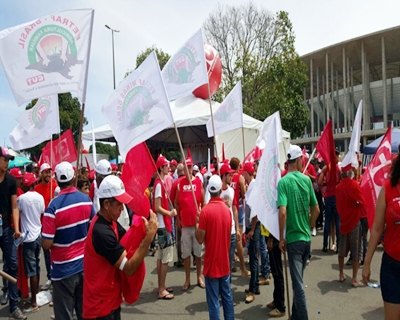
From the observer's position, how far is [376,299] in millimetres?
5555

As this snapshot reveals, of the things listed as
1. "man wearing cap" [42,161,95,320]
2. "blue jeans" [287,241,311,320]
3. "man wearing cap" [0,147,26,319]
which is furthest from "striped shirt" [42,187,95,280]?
"blue jeans" [287,241,311,320]

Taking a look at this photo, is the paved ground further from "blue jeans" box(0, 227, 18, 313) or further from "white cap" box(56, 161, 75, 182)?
"white cap" box(56, 161, 75, 182)

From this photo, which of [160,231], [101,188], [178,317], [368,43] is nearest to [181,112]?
[160,231]

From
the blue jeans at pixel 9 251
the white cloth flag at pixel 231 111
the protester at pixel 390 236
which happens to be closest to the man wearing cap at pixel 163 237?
the blue jeans at pixel 9 251

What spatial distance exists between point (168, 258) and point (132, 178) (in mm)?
2387

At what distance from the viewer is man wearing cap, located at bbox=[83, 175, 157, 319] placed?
2.69 metres

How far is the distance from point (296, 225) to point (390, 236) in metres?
1.38

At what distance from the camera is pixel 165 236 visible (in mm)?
6020

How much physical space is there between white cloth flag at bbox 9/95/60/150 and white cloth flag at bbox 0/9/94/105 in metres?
0.65

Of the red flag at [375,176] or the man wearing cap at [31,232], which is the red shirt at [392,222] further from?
the man wearing cap at [31,232]

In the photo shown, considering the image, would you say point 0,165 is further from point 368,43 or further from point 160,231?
point 368,43

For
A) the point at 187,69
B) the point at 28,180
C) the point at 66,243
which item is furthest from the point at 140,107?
the point at 28,180

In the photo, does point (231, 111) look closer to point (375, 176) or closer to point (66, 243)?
point (375, 176)

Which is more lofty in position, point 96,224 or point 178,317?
point 96,224
